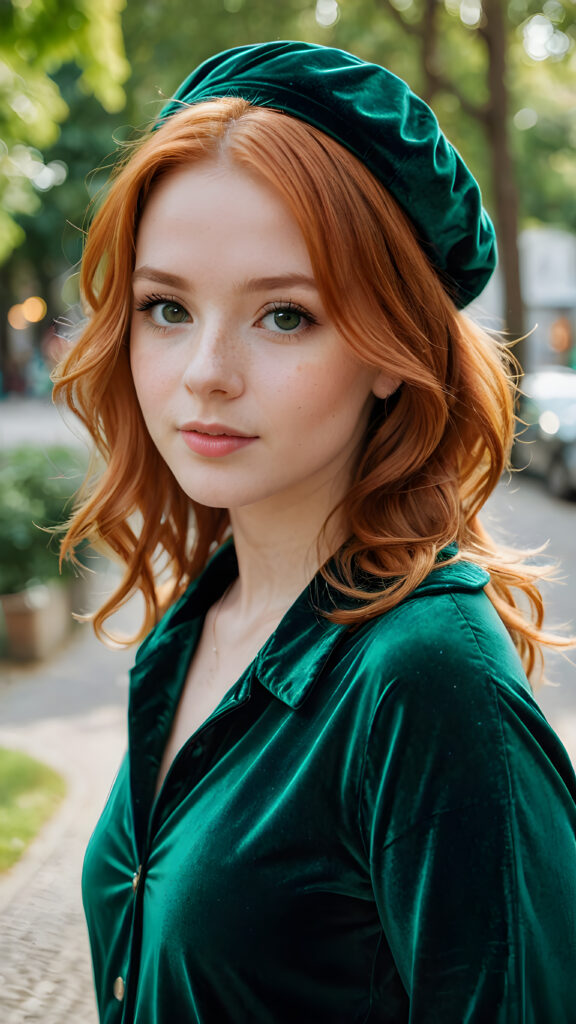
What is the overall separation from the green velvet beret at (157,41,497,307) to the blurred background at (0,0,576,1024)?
0.22 meters

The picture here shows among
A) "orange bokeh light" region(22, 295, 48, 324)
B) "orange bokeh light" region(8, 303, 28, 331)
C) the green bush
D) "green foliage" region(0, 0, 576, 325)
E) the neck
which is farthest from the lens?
"orange bokeh light" region(8, 303, 28, 331)

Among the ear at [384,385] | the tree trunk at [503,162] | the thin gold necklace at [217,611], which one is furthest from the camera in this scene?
the tree trunk at [503,162]

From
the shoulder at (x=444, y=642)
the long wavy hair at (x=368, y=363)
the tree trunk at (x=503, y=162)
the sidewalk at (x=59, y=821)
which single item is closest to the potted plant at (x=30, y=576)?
the sidewalk at (x=59, y=821)

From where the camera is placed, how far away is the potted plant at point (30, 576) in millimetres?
6832

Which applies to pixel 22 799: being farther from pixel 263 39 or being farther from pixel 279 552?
pixel 263 39

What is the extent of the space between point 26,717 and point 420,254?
16.6 feet

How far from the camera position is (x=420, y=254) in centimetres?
145

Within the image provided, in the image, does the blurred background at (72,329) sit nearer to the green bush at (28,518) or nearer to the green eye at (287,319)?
the green bush at (28,518)

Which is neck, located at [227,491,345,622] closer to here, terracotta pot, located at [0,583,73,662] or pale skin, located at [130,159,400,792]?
pale skin, located at [130,159,400,792]

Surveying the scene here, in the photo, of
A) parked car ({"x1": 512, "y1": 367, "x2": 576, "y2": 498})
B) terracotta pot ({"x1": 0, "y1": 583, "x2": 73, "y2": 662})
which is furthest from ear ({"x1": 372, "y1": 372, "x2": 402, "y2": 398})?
parked car ({"x1": 512, "y1": 367, "x2": 576, "y2": 498})

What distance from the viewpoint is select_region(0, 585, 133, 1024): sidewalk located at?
2.86 metres

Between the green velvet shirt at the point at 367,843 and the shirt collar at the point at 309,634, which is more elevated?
the shirt collar at the point at 309,634

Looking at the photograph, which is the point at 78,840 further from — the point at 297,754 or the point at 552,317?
the point at 552,317

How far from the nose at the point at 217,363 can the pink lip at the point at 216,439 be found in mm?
60
